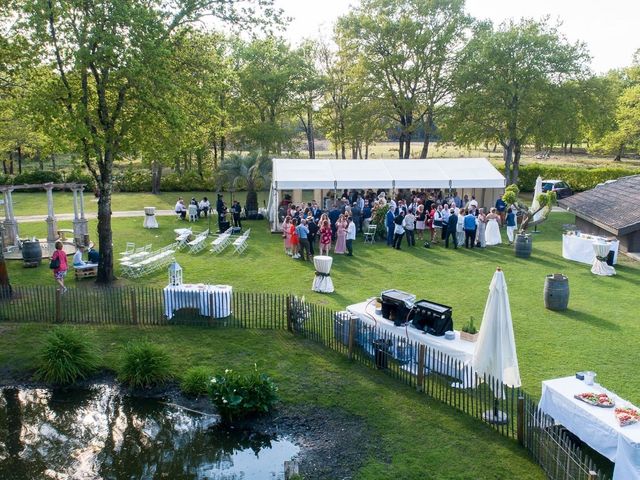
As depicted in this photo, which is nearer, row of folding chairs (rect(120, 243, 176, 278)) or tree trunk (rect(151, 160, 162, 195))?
row of folding chairs (rect(120, 243, 176, 278))

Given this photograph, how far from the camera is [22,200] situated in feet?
118

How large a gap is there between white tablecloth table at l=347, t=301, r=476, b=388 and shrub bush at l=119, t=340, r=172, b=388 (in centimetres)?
404

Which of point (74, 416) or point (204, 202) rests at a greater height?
point (204, 202)

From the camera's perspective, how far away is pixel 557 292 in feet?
48.0

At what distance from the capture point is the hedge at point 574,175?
36688 mm

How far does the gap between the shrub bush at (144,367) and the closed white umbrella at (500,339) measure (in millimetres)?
6100

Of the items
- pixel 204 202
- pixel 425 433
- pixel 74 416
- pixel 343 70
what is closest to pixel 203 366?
pixel 74 416

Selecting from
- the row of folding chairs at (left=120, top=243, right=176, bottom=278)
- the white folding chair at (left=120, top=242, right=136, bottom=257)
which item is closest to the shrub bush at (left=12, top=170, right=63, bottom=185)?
the white folding chair at (left=120, top=242, right=136, bottom=257)

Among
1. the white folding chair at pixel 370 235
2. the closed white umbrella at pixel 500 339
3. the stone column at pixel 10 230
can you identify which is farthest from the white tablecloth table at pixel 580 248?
the stone column at pixel 10 230

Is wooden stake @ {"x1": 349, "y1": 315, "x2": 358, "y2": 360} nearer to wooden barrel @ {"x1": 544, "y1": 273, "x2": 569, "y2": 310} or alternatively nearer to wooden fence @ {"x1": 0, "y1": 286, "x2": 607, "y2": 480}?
wooden fence @ {"x1": 0, "y1": 286, "x2": 607, "y2": 480}

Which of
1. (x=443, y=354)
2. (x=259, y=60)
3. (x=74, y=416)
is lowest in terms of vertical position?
(x=74, y=416)

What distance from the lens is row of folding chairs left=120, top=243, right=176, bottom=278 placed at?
17.6m

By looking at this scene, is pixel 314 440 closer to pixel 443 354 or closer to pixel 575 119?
pixel 443 354

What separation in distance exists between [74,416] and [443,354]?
22.1ft
